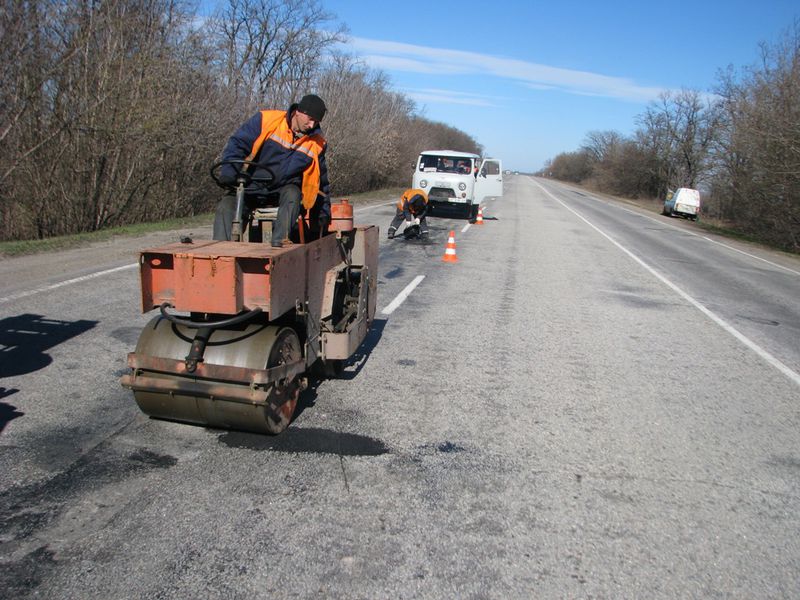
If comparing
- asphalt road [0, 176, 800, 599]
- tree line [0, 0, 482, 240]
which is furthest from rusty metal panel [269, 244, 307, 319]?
tree line [0, 0, 482, 240]

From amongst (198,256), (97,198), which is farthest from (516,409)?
(97,198)

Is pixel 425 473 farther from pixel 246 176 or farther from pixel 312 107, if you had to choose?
pixel 312 107

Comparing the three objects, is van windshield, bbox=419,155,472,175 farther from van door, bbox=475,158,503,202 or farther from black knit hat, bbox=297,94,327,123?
black knit hat, bbox=297,94,327,123

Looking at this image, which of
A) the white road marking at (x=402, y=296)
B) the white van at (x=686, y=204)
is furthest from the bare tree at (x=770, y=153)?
the white road marking at (x=402, y=296)

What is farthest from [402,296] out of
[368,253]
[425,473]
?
[425,473]

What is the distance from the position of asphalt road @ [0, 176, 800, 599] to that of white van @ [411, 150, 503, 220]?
13.6m

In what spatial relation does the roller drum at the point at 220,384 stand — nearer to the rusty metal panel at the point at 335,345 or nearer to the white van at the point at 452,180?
the rusty metal panel at the point at 335,345

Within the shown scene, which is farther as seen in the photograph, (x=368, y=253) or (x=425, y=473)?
(x=368, y=253)

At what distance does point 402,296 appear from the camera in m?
8.85

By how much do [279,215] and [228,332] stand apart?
85 cm

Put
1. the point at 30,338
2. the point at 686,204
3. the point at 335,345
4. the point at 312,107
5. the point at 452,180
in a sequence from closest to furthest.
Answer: the point at 312,107 < the point at 335,345 < the point at 30,338 < the point at 452,180 < the point at 686,204

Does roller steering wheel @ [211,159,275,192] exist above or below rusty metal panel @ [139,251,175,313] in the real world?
above

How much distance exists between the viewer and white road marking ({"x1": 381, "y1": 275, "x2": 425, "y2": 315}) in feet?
26.1

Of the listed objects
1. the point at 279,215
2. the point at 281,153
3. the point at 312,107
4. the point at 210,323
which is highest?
the point at 312,107
